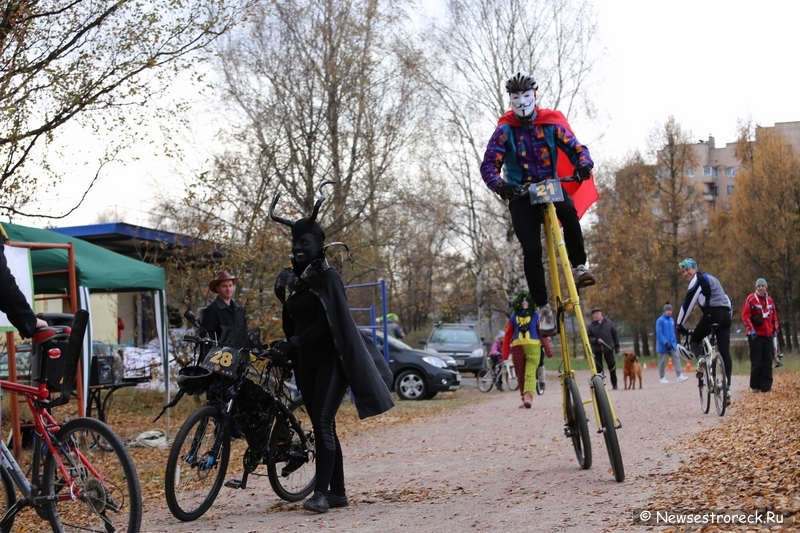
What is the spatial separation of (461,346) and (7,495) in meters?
23.4

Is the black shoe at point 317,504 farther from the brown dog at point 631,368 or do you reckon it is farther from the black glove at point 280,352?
the brown dog at point 631,368

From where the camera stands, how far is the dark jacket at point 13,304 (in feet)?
17.6

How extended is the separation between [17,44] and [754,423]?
956 centimetres

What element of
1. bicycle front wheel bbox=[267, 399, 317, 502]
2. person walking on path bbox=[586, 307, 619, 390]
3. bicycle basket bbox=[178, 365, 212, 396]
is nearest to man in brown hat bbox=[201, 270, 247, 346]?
bicycle front wheel bbox=[267, 399, 317, 502]

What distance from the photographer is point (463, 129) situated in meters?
33.5

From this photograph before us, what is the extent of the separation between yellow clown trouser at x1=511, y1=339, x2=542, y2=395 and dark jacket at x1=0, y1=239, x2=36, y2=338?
11.5 metres

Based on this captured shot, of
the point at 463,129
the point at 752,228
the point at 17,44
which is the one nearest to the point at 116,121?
the point at 17,44

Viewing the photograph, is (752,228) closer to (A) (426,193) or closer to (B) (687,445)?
(A) (426,193)

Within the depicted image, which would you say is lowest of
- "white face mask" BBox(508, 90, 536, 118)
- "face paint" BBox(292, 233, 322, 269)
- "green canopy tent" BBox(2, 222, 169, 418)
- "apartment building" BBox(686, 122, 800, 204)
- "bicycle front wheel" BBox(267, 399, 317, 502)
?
"bicycle front wheel" BBox(267, 399, 317, 502)

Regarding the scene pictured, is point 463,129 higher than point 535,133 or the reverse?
higher

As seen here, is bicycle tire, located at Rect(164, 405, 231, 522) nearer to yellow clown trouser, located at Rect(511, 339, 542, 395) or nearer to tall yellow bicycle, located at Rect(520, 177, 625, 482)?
tall yellow bicycle, located at Rect(520, 177, 625, 482)

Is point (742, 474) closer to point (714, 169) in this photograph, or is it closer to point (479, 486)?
point (479, 486)

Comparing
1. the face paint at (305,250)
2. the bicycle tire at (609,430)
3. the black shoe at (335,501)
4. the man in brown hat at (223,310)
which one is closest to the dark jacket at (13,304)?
the face paint at (305,250)

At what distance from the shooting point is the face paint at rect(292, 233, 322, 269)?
696 centimetres
